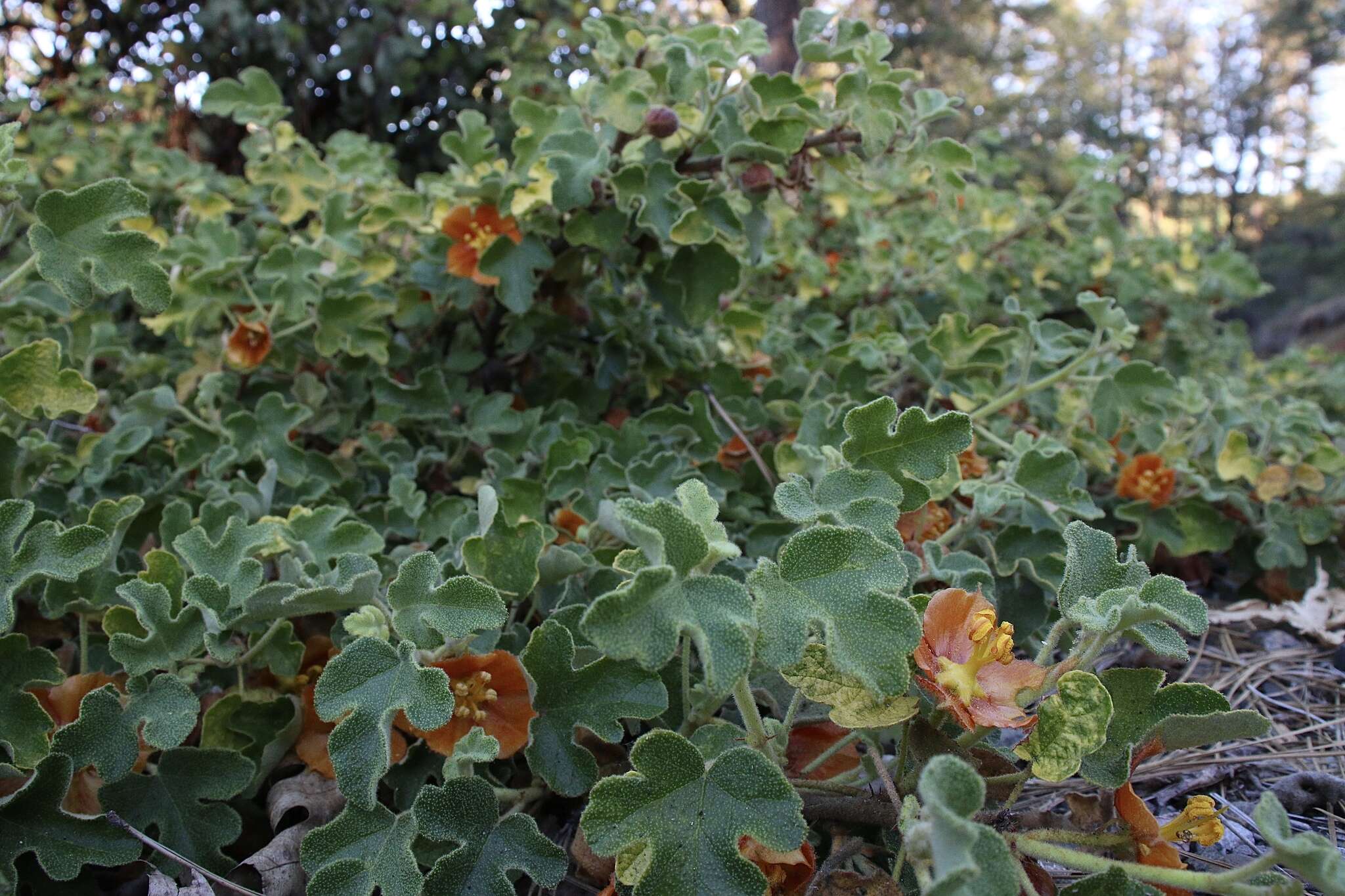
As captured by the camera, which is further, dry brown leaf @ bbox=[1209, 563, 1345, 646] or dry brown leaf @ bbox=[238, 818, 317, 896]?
dry brown leaf @ bbox=[1209, 563, 1345, 646]

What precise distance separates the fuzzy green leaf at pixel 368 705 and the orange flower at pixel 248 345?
92 centimetres

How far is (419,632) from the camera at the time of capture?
0.82 meters

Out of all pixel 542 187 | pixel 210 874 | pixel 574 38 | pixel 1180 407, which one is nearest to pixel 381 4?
pixel 574 38

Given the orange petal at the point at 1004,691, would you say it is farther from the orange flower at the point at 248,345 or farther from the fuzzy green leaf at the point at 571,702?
the orange flower at the point at 248,345

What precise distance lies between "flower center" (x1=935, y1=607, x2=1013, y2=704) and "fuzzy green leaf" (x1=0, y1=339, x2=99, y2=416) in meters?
0.95

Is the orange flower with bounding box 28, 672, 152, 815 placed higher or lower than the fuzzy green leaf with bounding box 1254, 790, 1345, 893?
lower

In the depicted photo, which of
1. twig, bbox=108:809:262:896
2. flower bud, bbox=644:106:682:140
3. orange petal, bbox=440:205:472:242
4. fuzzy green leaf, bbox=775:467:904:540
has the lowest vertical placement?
twig, bbox=108:809:262:896

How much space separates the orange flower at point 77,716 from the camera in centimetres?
94

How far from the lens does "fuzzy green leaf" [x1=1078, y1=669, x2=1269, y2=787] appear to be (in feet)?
2.36

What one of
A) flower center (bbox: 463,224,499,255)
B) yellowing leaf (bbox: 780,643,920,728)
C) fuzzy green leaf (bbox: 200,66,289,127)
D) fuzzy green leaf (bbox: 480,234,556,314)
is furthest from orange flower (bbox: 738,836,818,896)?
fuzzy green leaf (bbox: 200,66,289,127)

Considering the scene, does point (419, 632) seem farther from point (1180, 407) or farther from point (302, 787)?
point (1180, 407)

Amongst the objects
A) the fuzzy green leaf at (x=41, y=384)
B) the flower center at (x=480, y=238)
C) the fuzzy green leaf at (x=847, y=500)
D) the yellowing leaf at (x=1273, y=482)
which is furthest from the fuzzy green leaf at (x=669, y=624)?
the yellowing leaf at (x=1273, y=482)

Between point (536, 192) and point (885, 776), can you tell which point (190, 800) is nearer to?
point (885, 776)

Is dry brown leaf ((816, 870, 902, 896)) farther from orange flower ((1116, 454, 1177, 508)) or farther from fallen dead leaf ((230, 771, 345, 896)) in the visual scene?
orange flower ((1116, 454, 1177, 508))
